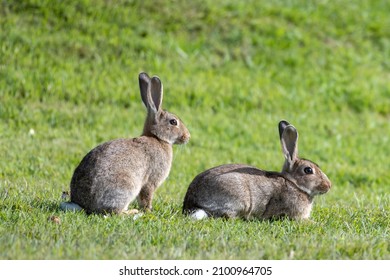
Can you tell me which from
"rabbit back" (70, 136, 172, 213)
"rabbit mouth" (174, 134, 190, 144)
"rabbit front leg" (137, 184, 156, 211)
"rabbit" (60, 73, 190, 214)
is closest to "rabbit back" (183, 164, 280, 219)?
"rabbit front leg" (137, 184, 156, 211)

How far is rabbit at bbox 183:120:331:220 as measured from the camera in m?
8.81

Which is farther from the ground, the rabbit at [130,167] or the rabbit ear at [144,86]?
the rabbit ear at [144,86]

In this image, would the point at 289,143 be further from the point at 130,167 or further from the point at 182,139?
the point at 130,167

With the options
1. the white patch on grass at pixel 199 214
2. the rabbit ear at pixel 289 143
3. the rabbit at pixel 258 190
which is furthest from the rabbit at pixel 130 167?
the rabbit ear at pixel 289 143

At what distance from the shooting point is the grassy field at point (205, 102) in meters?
8.09

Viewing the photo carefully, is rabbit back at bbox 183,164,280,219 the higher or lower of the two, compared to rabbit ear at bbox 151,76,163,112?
lower

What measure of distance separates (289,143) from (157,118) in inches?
63.2

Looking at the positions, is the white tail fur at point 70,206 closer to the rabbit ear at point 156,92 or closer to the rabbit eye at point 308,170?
the rabbit ear at point 156,92

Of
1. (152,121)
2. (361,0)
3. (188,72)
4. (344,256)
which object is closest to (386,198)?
(152,121)

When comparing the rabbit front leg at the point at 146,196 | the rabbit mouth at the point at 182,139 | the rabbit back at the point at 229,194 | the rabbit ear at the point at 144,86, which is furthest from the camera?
the rabbit mouth at the point at 182,139

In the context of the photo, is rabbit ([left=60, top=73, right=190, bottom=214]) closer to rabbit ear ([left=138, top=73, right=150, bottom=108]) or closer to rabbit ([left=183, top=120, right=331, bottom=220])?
rabbit ear ([left=138, top=73, right=150, bottom=108])

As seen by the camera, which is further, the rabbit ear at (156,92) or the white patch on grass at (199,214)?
the rabbit ear at (156,92)

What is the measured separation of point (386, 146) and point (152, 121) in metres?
7.97

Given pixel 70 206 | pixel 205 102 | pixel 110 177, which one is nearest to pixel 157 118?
pixel 110 177
